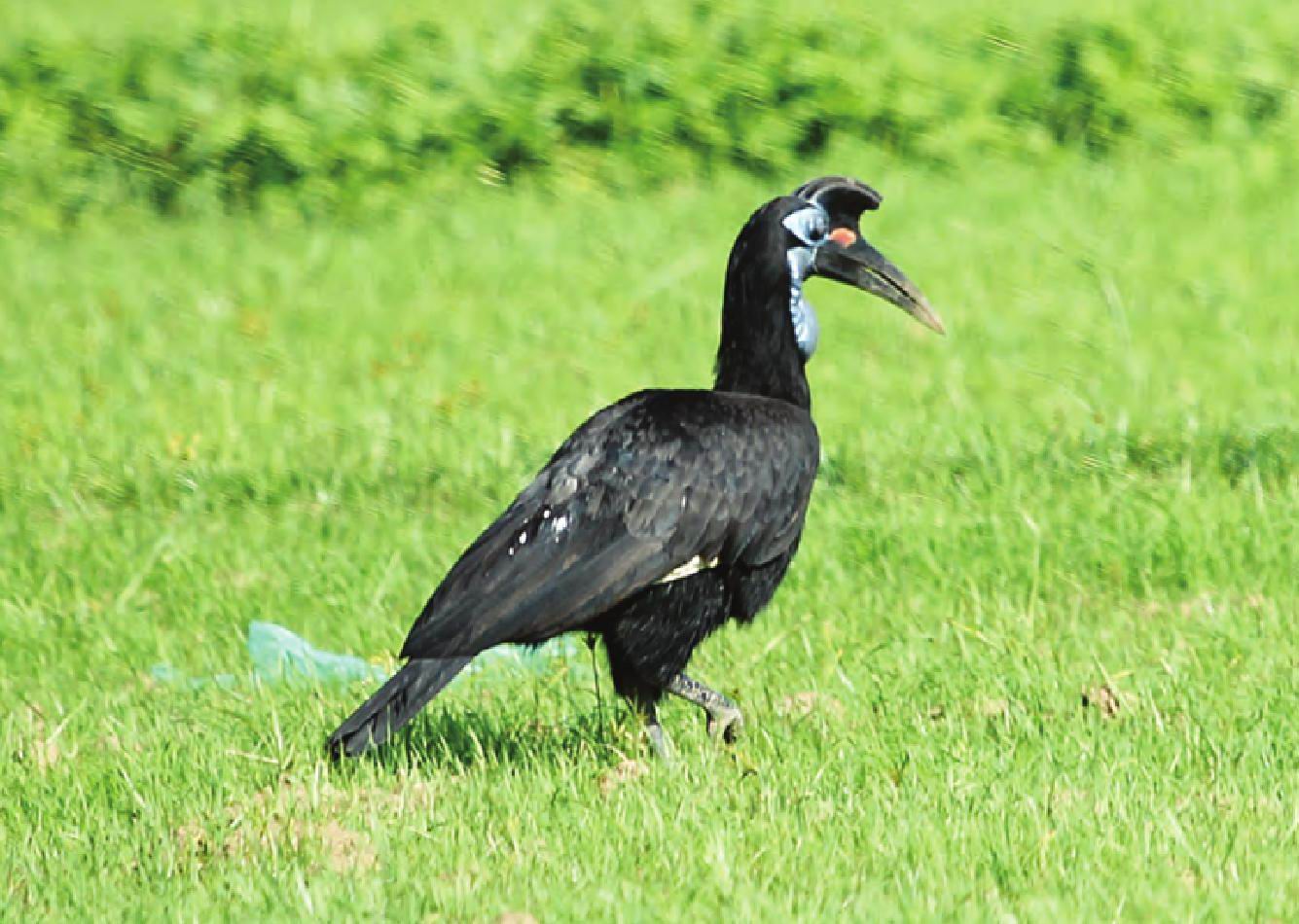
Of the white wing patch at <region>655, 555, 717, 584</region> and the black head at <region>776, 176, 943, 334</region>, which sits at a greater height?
the black head at <region>776, 176, 943, 334</region>

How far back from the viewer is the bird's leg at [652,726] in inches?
223

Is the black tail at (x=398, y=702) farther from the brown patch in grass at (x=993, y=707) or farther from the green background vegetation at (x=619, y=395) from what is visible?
the brown patch in grass at (x=993, y=707)

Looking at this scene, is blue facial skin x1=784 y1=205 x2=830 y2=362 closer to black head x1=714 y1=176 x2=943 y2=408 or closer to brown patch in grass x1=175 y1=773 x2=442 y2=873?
black head x1=714 y1=176 x2=943 y2=408

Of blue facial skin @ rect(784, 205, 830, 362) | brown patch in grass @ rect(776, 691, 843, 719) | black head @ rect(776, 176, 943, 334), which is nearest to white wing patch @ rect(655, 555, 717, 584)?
brown patch in grass @ rect(776, 691, 843, 719)

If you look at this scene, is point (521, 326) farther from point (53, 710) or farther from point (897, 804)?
point (897, 804)

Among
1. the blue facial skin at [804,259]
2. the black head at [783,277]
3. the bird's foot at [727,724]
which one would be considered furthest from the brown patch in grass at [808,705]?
the blue facial skin at [804,259]

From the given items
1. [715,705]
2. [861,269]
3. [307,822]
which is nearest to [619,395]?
[861,269]

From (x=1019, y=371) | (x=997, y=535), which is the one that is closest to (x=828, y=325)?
(x=1019, y=371)

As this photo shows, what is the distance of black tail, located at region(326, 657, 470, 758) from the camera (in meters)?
5.27

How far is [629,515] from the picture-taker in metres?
5.52

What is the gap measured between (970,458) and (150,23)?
31.5 ft

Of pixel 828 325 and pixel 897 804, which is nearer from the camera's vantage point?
pixel 897 804

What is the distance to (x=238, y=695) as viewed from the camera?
6.50m

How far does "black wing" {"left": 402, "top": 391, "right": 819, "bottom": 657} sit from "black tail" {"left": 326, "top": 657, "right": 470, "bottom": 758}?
102 millimetres
